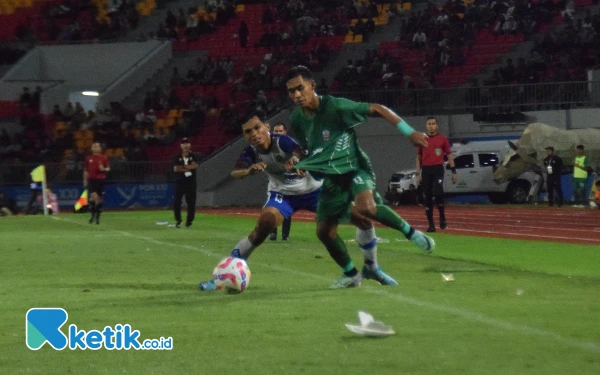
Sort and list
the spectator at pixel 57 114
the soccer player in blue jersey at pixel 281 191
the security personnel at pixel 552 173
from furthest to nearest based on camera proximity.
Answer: the spectator at pixel 57 114, the security personnel at pixel 552 173, the soccer player in blue jersey at pixel 281 191

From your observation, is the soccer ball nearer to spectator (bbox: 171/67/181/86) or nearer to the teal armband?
the teal armband

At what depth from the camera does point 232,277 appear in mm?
11023

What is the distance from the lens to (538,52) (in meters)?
41.4

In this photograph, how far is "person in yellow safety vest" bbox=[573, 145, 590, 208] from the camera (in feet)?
117

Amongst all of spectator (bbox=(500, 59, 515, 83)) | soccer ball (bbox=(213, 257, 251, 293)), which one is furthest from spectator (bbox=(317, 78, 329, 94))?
soccer ball (bbox=(213, 257, 251, 293))

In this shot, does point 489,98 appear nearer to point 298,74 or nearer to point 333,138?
point 333,138

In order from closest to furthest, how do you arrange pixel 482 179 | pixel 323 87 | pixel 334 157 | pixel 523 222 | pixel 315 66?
pixel 334 157 → pixel 523 222 → pixel 482 179 → pixel 323 87 → pixel 315 66

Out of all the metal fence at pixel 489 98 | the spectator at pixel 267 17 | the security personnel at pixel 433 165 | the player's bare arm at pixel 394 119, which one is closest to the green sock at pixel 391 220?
the player's bare arm at pixel 394 119

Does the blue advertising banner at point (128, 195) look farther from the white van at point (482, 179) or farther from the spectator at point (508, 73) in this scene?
the spectator at point (508, 73)

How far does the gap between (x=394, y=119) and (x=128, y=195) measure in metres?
31.7

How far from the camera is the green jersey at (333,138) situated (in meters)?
11.1

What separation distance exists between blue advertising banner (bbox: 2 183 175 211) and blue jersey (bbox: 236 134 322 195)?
97.3 ft

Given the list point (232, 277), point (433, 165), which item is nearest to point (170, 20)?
point (433, 165)

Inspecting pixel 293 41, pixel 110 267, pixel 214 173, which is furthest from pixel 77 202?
pixel 110 267
